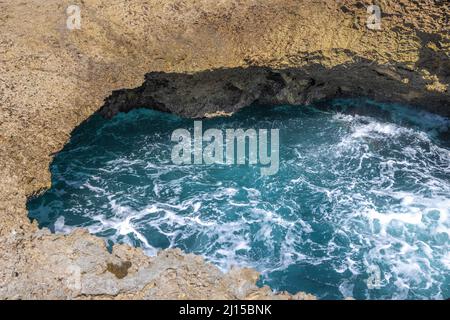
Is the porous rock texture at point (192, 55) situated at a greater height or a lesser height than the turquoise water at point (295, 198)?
greater

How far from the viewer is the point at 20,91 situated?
2075 centimetres

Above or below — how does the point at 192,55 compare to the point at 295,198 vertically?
above

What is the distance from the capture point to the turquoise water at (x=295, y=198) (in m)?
19.5

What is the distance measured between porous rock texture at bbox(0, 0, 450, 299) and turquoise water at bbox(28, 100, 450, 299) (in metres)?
1.93

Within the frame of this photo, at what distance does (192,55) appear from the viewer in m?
23.6

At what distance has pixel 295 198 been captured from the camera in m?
22.3

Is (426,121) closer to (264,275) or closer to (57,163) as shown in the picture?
(264,275)

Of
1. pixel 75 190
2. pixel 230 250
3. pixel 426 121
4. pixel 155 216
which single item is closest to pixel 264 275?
pixel 230 250

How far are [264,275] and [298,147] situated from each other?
8.63 m

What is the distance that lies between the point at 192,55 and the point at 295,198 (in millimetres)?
8931

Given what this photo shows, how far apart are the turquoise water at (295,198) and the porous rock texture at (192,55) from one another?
1.93 metres

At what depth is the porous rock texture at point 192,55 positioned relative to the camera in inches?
837

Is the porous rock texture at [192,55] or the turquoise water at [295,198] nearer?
the turquoise water at [295,198]

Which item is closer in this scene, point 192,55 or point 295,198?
point 295,198
